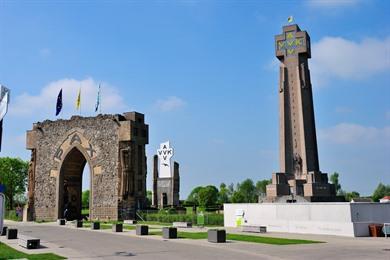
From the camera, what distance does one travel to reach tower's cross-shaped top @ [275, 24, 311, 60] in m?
35.3

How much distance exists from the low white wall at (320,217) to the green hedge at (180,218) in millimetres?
3701

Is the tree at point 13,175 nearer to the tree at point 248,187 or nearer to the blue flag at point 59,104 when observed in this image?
the blue flag at point 59,104

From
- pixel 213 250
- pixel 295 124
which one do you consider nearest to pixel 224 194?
pixel 295 124

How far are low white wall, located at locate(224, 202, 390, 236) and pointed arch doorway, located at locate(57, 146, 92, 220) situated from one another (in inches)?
758

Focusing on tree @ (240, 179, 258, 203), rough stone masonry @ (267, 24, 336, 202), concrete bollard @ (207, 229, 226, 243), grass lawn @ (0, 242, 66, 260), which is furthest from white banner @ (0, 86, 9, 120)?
tree @ (240, 179, 258, 203)

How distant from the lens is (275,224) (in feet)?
76.0

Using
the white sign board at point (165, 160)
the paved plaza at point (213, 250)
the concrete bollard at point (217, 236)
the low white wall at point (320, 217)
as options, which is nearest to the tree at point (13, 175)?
the white sign board at point (165, 160)

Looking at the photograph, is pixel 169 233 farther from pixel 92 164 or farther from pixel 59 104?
pixel 59 104

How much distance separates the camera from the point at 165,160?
40.5 meters

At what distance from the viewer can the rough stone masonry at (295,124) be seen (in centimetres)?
3212

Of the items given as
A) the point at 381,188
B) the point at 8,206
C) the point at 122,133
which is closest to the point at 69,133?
the point at 122,133

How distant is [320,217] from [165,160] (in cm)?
2143

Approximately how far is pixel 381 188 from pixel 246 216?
2581 inches

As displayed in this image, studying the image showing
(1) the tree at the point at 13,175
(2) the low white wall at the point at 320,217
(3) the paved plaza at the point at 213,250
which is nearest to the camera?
(3) the paved plaza at the point at 213,250
